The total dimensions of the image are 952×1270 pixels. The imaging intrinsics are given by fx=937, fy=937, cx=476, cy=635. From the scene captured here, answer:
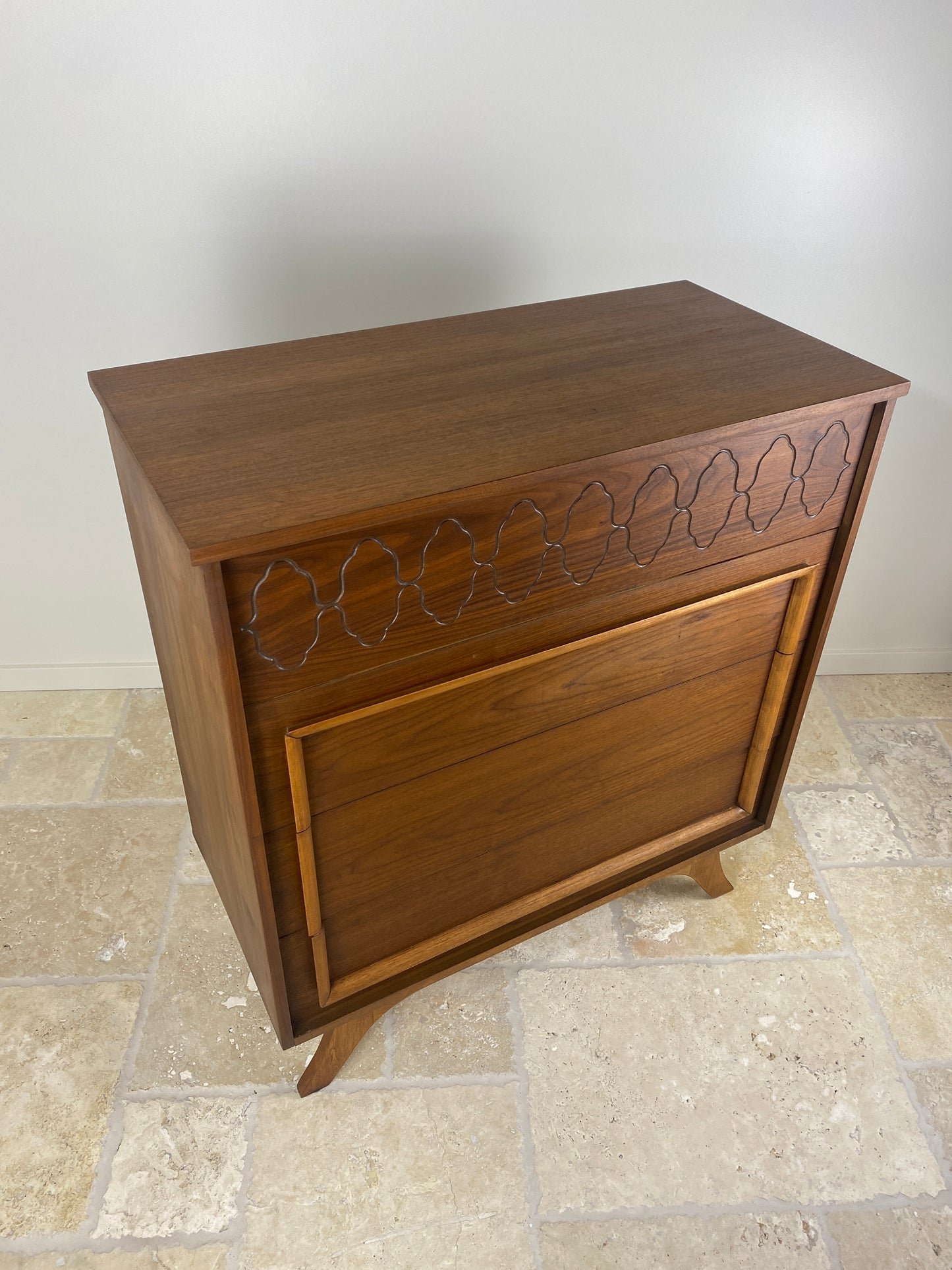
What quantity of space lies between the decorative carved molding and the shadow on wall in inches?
32.1

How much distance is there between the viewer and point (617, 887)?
5.34 feet

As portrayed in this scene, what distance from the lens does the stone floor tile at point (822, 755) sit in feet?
7.08

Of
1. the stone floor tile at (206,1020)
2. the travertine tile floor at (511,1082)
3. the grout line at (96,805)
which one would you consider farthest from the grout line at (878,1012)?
the grout line at (96,805)

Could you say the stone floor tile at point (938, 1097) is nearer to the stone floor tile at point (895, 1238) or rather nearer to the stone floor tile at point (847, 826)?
the stone floor tile at point (895, 1238)

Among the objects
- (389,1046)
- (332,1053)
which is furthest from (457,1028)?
(332,1053)

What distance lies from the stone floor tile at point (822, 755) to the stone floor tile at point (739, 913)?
253 millimetres

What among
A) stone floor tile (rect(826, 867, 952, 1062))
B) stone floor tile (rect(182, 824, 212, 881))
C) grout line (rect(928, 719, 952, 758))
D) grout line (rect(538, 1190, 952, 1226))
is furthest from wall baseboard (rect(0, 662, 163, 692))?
grout line (rect(928, 719, 952, 758))

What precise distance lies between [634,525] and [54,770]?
153cm

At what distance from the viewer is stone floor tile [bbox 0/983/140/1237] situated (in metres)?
1.38

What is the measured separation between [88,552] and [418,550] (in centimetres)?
135

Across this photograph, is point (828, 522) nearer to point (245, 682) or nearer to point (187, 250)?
point (245, 682)

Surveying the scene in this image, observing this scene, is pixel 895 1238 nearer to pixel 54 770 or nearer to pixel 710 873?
pixel 710 873

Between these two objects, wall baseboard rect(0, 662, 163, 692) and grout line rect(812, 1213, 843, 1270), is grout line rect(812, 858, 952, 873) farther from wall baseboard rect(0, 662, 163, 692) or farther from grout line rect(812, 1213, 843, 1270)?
wall baseboard rect(0, 662, 163, 692)

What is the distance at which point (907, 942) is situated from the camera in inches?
70.4
